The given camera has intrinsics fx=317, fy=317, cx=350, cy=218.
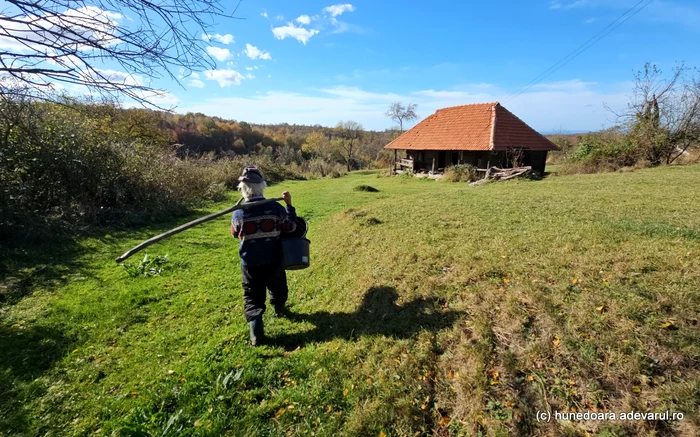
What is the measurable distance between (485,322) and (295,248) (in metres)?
2.26

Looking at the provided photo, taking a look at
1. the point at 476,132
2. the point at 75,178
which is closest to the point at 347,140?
the point at 476,132

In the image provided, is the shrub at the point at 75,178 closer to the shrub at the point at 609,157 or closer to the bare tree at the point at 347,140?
the shrub at the point at 609,157

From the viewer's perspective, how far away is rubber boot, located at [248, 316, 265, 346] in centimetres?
377

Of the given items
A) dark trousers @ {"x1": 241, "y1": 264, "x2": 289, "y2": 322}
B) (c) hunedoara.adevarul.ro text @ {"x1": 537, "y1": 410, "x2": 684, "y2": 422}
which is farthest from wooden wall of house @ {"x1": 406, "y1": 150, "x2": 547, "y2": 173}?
(c) hunedoara.adevarul.ro text @ {"x1": 537, "y1": 410, "x2": 684, "y2": 422}

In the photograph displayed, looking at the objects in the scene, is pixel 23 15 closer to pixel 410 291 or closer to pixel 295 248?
pixel 295 248

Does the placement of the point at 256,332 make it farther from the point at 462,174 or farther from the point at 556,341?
the point at 462,174

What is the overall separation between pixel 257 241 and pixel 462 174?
18.0 meters

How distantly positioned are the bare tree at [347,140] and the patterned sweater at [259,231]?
144 feet

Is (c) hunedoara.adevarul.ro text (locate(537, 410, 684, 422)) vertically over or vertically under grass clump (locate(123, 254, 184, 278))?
over

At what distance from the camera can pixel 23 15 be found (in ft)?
7.04

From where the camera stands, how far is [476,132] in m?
21.8

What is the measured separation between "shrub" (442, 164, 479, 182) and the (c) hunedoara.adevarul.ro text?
1795 cm

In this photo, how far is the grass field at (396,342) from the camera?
8.08ft

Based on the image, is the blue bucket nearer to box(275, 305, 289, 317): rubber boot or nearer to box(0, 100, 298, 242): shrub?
box(275, 305, 289, 317): rubber boot
